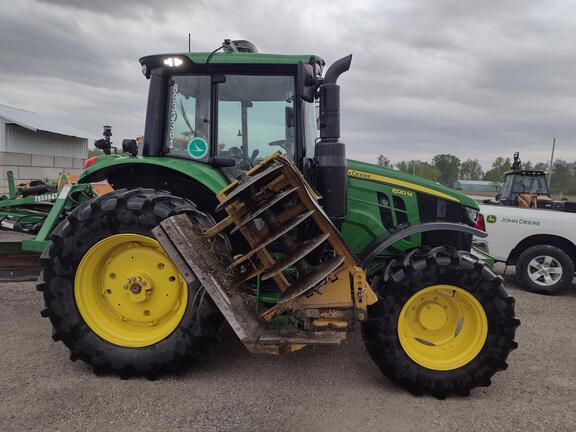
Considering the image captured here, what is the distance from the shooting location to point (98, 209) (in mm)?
2902

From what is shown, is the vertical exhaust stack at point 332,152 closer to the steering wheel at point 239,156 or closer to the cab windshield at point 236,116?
the cab windshield at point 236,116

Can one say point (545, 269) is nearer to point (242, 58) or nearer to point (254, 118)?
point (254, 118)

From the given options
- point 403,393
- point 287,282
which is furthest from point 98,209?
point 403,393

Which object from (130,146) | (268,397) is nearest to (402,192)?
(268,397)

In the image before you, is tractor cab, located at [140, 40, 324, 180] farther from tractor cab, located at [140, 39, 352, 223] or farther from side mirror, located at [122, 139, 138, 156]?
side mirror, located at [122, 139, 138, 156]

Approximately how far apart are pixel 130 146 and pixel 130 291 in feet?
4.36

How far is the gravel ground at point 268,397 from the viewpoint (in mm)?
2533

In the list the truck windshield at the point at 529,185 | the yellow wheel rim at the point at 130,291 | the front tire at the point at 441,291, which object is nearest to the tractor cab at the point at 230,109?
the yellow wheel rim at the point at 130,291

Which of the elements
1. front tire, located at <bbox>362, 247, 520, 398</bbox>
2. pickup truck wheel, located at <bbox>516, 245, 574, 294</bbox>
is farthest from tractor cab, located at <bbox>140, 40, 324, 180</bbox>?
pickup truck wheel, located at <bbox>516, 245, 574, 294</bbox>

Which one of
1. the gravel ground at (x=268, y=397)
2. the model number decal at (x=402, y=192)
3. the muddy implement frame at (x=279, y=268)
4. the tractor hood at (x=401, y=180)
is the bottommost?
the gravel ground at (x=268, y=397)

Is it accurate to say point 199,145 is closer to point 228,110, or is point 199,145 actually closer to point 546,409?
point 228,110

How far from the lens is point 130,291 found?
2.99 metres

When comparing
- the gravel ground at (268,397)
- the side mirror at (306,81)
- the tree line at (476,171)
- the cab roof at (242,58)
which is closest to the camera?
the gravel ground at (268,397)

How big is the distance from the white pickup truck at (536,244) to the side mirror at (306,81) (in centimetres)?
411
